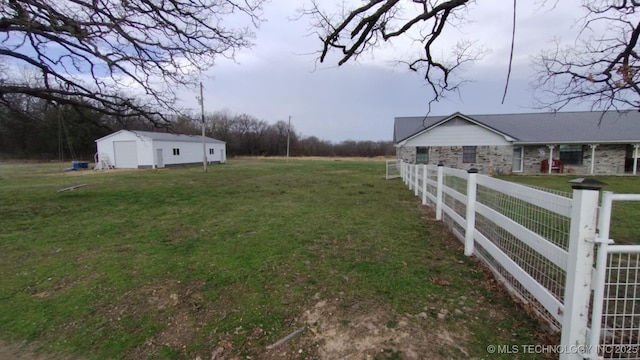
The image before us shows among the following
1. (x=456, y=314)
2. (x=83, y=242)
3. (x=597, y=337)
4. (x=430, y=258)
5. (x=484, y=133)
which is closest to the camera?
(x=597, y=337)

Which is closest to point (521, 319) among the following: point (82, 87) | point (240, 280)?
point (240, 280)

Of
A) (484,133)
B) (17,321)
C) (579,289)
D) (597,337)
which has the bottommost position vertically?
(17,321)

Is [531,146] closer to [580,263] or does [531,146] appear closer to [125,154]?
[580,263]

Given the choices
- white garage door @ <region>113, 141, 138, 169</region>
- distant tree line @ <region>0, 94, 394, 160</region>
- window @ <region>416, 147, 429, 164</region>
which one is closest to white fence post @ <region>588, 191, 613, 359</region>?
window @ <region>416, 147, 429, 164</region>

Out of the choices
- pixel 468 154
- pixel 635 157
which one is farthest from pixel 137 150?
pixel 635 157

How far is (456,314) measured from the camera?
2889 mm

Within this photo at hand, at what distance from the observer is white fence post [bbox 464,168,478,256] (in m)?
4.24

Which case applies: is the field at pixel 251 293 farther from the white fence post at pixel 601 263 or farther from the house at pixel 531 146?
the house at pixel 531 146

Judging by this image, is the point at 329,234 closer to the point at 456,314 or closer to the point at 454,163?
the point at 456,314

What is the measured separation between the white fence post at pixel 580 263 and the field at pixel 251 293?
41 centimetres

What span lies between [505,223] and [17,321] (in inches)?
197

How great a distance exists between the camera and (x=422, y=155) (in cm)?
2233

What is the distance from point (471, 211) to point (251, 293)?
10.2ft

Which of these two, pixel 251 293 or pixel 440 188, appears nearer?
pixel 251 293
